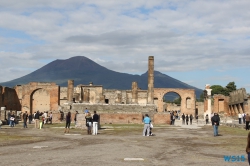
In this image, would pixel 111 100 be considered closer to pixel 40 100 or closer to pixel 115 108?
pixel 40 100

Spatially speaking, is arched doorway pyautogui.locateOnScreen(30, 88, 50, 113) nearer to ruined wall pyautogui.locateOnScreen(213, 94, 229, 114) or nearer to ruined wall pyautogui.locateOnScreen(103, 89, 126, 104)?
ruined wall pyautogui.locateOnScreen(103, 89, 126, 104)

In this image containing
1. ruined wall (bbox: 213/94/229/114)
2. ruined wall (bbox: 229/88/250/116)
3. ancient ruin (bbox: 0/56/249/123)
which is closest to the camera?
ancient ruin (bbox: 0/56/249/123)

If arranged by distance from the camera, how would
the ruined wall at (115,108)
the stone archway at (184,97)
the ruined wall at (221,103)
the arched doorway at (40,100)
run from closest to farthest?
the ruined wall at (115,108) → the ruined wall at (221,103) → the arched doorway at (40,100) → the stone archway at (184,97)

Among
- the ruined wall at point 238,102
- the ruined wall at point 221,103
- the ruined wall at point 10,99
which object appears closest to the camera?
the ruined wall at point 10,99

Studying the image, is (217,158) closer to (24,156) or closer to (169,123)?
(24,156)

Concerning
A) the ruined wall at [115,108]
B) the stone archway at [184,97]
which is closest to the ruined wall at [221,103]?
the stone archway at [184,97]

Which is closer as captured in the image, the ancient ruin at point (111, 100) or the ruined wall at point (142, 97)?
the ancient ruin at point (111, 100)

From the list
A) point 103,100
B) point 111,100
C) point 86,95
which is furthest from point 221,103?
point 86,95

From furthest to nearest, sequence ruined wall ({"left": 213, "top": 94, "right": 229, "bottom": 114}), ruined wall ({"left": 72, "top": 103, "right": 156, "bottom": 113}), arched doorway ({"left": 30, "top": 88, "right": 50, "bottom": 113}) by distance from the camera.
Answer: arched doorway ({"left": 30, "top": 88, "right": 50, "bottom": 113})
ruined wall ({"left": 213, "top": 94, "right": 229, "bottom": 114})
ruined wall ({"left": 72, "top": 103, "right": 156, "bottom": 113})

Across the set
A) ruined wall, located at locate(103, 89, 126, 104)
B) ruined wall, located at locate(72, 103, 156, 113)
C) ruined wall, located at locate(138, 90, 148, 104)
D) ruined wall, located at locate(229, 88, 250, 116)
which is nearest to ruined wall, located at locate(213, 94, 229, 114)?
ruined wall, located at locate(229, 88, 250, 116)

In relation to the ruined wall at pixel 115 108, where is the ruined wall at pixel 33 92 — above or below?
above

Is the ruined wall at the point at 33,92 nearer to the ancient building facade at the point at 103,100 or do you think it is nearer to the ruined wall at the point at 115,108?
the ancient building facade at the point at 103,100

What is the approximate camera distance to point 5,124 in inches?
1478

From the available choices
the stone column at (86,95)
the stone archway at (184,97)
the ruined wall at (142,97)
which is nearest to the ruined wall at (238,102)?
the stone archway at (184,97)
